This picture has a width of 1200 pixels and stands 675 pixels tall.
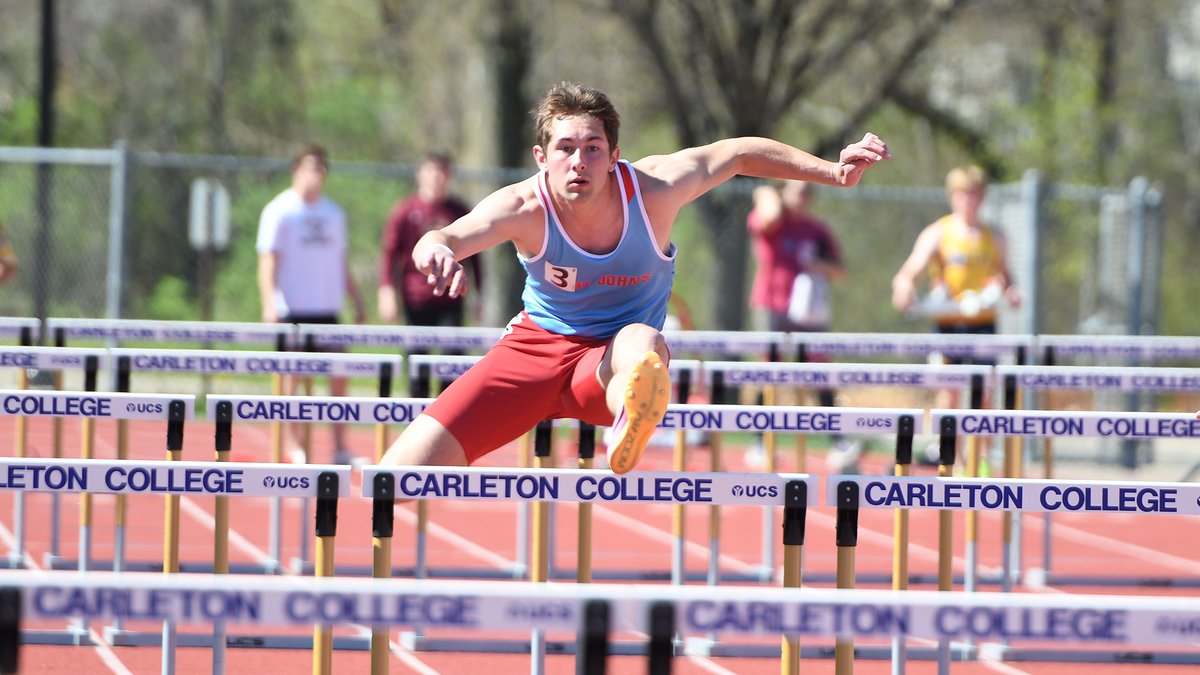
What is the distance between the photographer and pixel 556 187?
16.1 feet

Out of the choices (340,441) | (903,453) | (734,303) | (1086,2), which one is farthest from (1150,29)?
(903,453)

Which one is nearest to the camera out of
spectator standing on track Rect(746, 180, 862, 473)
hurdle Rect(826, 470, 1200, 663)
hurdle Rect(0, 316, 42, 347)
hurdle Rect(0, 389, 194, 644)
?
hurdle Rect(826, 470, 1200, 663)

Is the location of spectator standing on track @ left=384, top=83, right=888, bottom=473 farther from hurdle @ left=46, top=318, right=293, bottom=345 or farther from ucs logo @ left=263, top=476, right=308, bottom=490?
hurdle @ left=46, top=318, right=293, bottom=345

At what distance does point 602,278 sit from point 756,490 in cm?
133

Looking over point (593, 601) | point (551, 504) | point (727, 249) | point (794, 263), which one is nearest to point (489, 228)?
point (551, 504)

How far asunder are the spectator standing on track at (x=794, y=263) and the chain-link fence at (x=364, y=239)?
1.45 metres

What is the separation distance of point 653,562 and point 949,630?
541 centimetres

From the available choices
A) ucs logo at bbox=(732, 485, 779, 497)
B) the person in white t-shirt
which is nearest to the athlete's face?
ucs logo at bbox=(732, 485, 779, 497)

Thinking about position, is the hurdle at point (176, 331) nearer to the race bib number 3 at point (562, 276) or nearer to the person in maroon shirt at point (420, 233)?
the race bib number 3 at point (562, 276)

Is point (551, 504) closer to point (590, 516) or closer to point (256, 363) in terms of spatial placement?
point (590, 516)

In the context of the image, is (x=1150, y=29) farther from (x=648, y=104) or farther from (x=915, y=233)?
(x=648, y=104)

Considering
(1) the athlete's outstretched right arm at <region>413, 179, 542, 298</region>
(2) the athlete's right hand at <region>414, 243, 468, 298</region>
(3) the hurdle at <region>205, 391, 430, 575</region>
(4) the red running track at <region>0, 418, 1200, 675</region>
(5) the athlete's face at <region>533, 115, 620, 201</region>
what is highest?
(5) the athlete's face at <region>533, 115, 620, 201</region>

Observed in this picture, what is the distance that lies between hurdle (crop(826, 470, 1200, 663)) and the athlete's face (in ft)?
4.62

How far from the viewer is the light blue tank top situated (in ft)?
16.4
